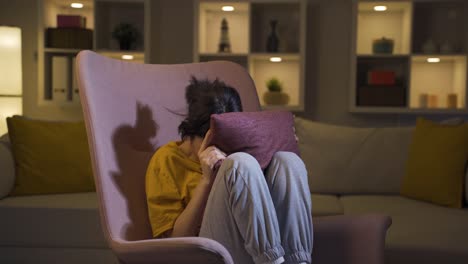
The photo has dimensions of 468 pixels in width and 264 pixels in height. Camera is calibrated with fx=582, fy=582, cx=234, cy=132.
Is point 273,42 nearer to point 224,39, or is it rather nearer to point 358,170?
point 224,39

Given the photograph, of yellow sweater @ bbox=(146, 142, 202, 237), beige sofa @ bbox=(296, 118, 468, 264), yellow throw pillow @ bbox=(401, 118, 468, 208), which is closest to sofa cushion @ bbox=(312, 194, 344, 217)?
beige sofa @ bbox=(296, 118, 468, 264)

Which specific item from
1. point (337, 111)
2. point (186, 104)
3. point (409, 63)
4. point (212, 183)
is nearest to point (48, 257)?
point (186, 104)

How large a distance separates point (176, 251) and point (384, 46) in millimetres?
2810

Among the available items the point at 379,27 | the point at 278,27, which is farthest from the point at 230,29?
the point at 379,27

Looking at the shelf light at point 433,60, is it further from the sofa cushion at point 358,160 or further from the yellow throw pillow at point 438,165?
the yellow throw pillow at point 438,165

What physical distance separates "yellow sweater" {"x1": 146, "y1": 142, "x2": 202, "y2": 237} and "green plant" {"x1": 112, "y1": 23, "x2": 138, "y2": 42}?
232 cm

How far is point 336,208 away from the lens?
2.86m

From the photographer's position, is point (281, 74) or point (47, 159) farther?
point (281, 74)

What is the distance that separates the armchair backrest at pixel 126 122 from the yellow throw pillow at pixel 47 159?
1.30 metres

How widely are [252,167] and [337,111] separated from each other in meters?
2.62

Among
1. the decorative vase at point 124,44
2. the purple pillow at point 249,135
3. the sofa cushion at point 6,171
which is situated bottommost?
the sofa cushion at point 6,171

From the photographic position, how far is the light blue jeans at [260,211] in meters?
1.50

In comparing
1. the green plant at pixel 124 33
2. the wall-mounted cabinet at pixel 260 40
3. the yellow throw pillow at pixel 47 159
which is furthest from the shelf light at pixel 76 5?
the yellow throw pillow at pixel 47 159

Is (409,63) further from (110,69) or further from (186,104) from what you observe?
(110,69)
